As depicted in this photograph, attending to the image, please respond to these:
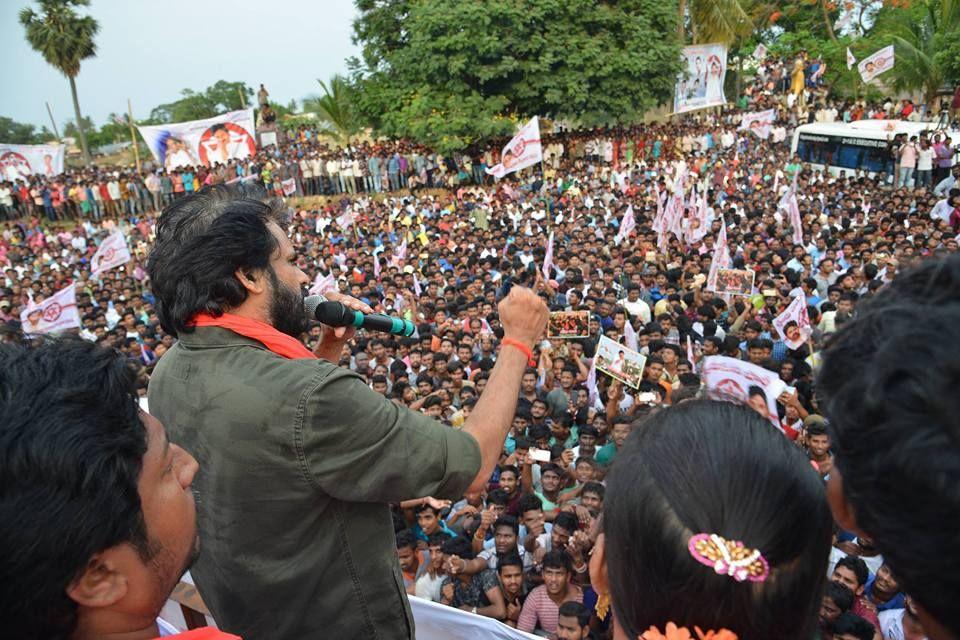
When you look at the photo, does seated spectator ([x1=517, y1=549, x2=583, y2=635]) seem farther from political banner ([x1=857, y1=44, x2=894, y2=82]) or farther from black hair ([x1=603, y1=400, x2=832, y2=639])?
political banner ([x1=857, y1=44, x2=894, y2=82])

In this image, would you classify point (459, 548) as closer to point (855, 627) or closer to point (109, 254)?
point (855, 627)

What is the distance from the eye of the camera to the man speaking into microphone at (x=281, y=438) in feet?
4.64

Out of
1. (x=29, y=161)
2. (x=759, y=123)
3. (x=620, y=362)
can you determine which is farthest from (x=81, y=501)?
(x=29, y=161)

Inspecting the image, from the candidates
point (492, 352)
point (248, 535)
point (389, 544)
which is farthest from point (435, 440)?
point (492, 352)

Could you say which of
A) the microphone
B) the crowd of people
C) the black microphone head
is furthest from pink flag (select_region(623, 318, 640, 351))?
the black microphone head

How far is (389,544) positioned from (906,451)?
1.24 meters

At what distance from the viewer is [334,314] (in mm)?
2010

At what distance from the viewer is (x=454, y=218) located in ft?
53.2

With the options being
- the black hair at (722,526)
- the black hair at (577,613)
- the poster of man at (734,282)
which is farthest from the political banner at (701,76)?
the black hair at (722,526)

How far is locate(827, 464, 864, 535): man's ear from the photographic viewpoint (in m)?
0.86

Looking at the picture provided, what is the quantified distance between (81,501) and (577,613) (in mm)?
2922

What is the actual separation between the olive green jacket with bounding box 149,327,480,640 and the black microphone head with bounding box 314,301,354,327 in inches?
16.1

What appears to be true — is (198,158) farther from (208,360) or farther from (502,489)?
(208,360)

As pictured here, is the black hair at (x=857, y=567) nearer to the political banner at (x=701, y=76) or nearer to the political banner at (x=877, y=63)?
the political banner at (x=877, y=63)
